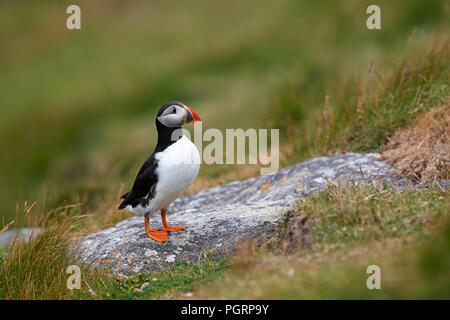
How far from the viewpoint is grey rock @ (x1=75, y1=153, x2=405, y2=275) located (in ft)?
17.7

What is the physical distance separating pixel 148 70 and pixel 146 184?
12644mm

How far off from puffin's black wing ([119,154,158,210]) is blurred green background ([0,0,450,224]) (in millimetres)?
2294

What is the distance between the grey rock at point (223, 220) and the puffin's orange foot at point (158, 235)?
0.20 feet

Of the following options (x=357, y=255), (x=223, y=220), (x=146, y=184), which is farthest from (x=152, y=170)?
(x=357, y=255)

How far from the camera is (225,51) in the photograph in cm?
1694

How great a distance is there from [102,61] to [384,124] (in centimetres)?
1462

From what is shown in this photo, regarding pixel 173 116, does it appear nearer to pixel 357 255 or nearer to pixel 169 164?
pixel 169 164

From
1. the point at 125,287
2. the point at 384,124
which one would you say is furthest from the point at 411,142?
the point at 125,287

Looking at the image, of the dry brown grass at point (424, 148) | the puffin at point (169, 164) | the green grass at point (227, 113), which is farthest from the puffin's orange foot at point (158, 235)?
the dry brown grass at point (424, 148)

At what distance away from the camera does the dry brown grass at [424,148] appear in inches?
230

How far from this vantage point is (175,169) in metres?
5.28
